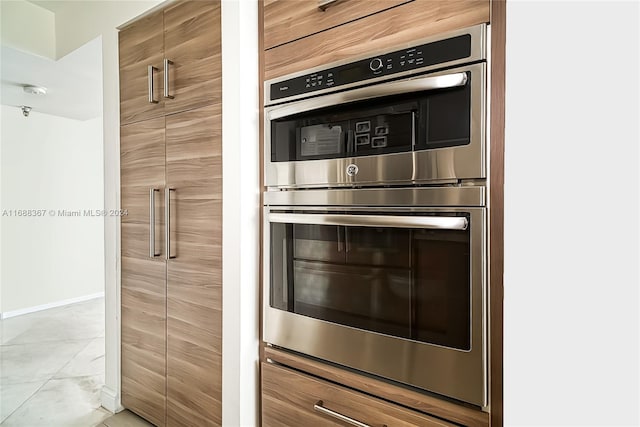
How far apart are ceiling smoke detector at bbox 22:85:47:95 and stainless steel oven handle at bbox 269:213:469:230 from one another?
3290 mm

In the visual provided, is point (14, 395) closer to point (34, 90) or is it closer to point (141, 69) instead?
point (141, 69)

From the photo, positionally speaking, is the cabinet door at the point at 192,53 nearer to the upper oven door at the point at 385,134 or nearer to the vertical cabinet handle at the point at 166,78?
the vertical cabinet handle at the point at 166,78

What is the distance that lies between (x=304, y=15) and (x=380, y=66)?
40 cm

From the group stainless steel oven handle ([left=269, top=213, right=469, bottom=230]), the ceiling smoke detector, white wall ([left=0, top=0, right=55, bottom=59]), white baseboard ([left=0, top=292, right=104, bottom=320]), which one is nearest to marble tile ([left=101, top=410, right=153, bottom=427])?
stainless steel oven handle ([left=269, top=213, right=469, bottom=230])

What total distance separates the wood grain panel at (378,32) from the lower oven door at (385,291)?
504 mm

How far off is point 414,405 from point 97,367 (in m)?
2.62

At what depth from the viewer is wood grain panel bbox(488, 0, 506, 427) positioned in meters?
0.89

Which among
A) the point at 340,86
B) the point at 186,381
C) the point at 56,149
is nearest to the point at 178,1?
the point at 340,86

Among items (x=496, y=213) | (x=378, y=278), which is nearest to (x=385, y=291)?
(x=378, y=278)

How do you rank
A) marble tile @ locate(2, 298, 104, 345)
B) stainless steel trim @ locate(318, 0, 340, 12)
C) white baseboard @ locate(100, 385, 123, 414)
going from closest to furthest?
stainless steel trim @ locate(318, 0, 340, 12), white baseboard @ locate(100, 385, 123, 414), marble tile @ locate(2, 298, 104, 345)

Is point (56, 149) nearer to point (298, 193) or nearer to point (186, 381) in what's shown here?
point (186, 381)

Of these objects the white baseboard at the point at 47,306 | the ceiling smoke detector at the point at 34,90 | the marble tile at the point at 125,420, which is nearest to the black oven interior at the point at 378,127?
the marble tile at the point at 125,420

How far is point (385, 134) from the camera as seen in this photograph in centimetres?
108
